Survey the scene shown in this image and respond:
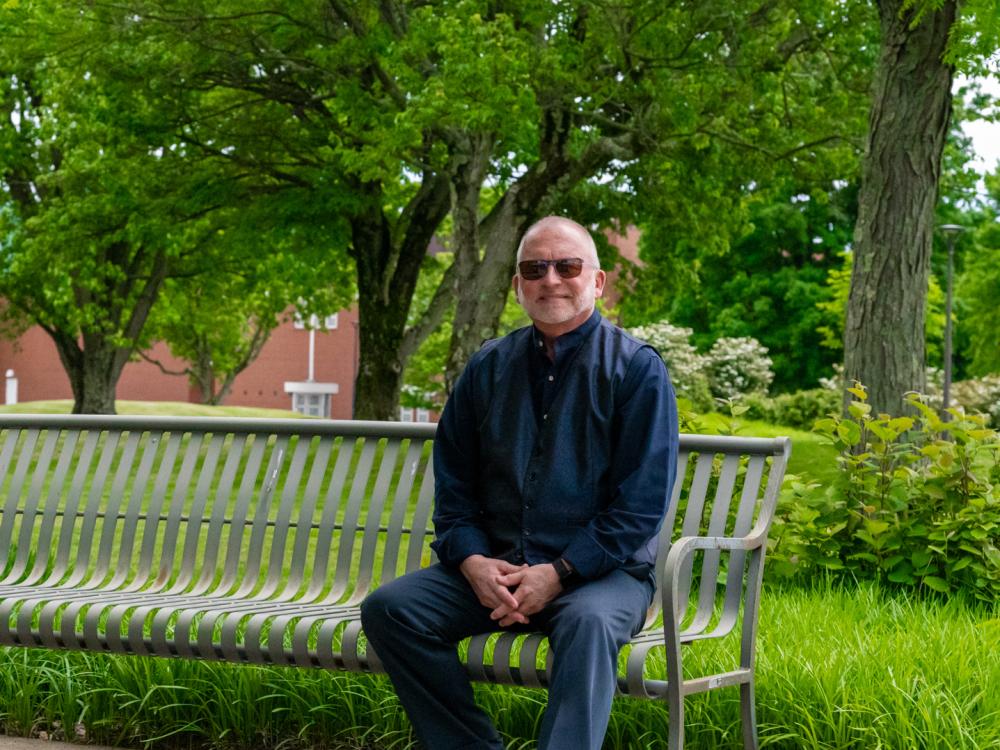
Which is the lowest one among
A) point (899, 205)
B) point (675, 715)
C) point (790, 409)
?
point (790, 409)

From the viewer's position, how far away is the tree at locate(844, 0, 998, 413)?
375 inches

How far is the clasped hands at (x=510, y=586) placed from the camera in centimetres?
437

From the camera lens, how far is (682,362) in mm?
36406

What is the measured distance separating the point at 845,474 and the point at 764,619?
151 centimetres

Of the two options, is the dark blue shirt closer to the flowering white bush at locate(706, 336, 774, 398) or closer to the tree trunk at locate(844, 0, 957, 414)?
the tree trunk at locate(844, 0, 957, 414)

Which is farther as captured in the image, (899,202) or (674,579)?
(899,202)

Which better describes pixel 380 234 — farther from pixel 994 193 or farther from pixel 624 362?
pixel 994 193

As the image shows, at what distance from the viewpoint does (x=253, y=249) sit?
24.3m

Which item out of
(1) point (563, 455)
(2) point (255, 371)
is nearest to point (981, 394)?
(1) point (563, 455)

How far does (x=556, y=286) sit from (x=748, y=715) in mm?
1509

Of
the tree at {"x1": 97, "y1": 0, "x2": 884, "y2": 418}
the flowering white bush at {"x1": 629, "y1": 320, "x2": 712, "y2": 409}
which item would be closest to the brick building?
the flowering white bush at {"x1": 629, "y1": 320, "x2": 712, "y2": 409}

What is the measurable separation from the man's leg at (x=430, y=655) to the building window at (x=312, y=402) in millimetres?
62971

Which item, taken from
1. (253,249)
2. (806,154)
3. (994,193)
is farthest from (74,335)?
(994,193)

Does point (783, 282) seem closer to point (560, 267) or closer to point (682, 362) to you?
point (682, 362)
